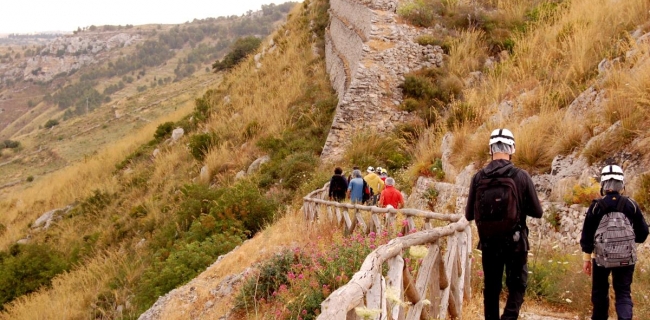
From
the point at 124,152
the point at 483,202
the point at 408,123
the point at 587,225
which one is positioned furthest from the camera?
the point at 124,152

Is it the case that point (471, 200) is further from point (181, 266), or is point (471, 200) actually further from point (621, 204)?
point (181, 266)

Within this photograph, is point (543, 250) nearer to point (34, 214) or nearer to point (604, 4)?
point (604, 4)

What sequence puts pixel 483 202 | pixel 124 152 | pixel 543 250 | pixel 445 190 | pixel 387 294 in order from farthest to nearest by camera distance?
pixel 124 152 < pixel 445 190 < pixel 543 250 < pixel 483 202 < pixel 387 294

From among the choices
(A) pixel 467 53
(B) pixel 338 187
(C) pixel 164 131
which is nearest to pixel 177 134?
(C) pixel 164 131

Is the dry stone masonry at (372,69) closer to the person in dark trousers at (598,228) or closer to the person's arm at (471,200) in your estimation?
the person's arm at (471,200)

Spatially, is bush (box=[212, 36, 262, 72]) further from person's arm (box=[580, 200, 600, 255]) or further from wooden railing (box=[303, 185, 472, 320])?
person's arm (box=[580, 200, 600, 255])

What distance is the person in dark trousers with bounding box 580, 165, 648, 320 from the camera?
3.88m

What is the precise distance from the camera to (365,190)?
29.7 ft

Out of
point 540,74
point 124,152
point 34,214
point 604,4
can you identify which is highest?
point 604,4

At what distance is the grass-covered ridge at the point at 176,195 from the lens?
1082 centimetres

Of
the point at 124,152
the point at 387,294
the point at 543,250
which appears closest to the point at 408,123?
the point at 543,250

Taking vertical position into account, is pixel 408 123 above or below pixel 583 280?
above

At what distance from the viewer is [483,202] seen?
148 inches

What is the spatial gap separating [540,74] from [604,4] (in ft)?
9.87
